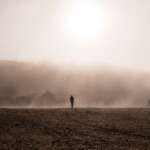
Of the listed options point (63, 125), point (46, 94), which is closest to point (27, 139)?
point (63, 125)

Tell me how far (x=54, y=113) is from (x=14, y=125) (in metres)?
10.4

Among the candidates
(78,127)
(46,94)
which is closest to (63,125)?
(78,127)

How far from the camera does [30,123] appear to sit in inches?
1507

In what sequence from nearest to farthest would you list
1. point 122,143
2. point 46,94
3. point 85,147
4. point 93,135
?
point 85,147 < point 122,143 < point 93,135 < point 46,94

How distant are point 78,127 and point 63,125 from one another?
Answer: 185 centimetres

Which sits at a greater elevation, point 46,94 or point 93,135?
point 46,94

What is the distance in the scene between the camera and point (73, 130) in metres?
35.9

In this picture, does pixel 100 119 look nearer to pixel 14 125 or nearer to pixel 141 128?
pixel 141 128

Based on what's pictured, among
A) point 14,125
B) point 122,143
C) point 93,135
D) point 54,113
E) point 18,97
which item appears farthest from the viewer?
point 18,97

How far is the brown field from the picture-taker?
29.6 m

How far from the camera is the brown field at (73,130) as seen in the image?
2962cm

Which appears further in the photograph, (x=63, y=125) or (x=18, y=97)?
(x=18, y=97)

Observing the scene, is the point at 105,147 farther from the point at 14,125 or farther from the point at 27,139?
the point at 14,125

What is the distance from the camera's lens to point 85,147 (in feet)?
95.9
